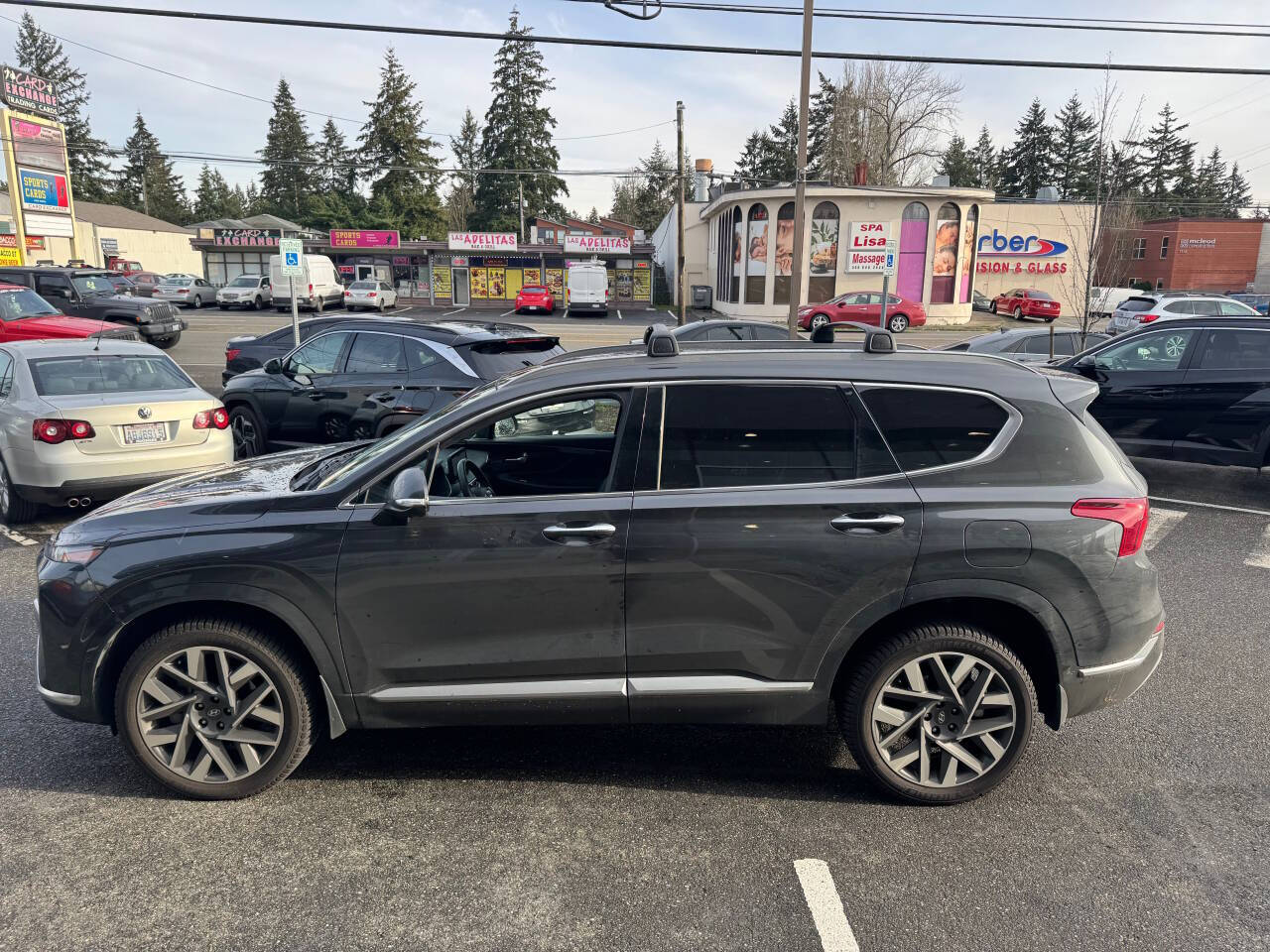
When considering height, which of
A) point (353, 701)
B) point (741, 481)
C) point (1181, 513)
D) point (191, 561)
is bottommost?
point (1181, 513)

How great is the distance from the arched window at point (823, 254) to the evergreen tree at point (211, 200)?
81585 millimetres

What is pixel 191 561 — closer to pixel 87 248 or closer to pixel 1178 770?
pixel 1178 770

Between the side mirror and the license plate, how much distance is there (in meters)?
5.17

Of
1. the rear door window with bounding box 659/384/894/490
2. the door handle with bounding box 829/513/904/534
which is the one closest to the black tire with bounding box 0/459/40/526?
the rear door window with bounding box 659/384/894/490

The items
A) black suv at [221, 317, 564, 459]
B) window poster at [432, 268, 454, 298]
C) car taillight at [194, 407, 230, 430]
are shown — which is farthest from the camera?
window poster at [432, 268, 454, 298]

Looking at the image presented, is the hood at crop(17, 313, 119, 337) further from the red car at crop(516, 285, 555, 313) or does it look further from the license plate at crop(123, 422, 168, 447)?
the red car at crop(516, 285, 555, 313)

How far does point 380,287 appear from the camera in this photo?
4419 centimetres

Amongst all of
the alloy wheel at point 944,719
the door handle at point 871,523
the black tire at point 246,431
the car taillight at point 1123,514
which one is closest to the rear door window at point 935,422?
the door handle at point 871,523

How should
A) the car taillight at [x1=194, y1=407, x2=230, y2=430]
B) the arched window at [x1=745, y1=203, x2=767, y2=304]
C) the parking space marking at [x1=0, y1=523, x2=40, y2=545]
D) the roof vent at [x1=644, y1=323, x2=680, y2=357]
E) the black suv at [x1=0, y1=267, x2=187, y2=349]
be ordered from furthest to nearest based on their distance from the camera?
the arched window at [x1=745, y1=203, x2=767, y2=304] < the black suv at [x1=0, y1=267, x2=187, y2=349] < the car taillight at [x1=194, y1=407, x2=230, y2=430] < the parking space marking at [x1=0, y1=523, x2=40, y2=545] < the roof vent at [x1=644, y1=323, x2=680, y2=357]

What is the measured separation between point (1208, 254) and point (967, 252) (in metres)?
27.2

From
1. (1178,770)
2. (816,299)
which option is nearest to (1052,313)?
(816,299)

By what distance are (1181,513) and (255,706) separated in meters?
8.57

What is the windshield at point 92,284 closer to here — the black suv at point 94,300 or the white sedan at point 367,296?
the black suv at point 94,300

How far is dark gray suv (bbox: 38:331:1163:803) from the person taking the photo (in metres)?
3.27
